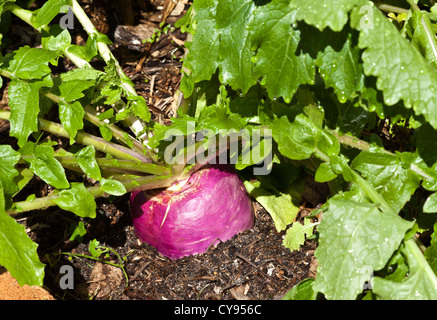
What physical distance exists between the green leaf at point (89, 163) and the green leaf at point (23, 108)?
0.20 meters

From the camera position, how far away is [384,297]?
1.67 metres

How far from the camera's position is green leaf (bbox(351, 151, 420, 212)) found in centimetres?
187

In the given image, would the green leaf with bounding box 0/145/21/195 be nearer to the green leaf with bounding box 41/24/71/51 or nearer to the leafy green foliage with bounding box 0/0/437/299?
the leafy green foliage with bounding box 0/0/437/299

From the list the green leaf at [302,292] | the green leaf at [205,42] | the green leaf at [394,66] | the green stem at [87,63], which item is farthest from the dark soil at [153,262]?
the green leaf at [394,66]

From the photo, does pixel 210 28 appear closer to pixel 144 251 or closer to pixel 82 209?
pixel 82 209

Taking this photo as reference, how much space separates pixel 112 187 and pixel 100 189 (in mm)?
59

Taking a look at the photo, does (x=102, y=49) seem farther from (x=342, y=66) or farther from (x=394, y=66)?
(x=394, y=66)

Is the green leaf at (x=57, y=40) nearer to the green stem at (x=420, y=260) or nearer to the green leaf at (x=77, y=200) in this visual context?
the green leaf at (x=77, y=200)

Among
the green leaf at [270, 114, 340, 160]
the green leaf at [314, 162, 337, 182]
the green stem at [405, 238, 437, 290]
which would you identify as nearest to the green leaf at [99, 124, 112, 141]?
the green leaf at [270, 114, 340, 160]

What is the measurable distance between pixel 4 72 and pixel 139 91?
108 cm

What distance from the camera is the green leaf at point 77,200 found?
71.9 inches

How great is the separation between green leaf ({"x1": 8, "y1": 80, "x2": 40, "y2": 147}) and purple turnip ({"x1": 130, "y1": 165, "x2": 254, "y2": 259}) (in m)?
0.61

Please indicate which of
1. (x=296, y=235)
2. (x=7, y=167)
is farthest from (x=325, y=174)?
(x=7, y=167)

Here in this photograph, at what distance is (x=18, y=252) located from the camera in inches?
67.1
